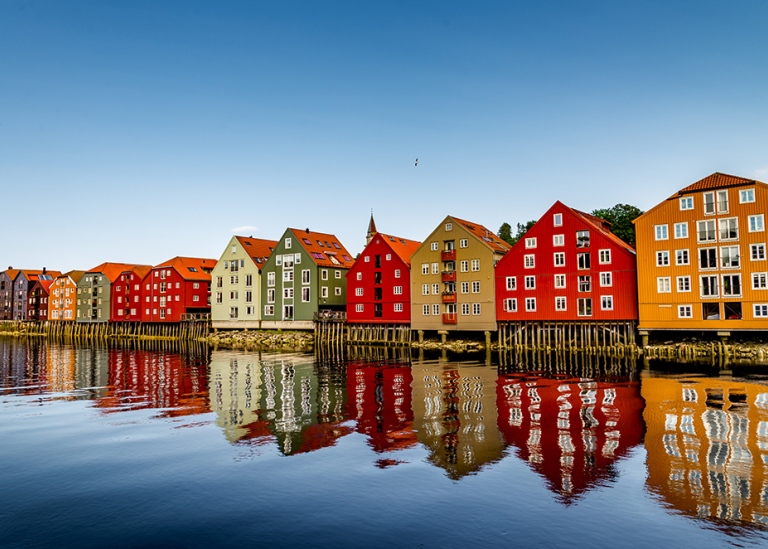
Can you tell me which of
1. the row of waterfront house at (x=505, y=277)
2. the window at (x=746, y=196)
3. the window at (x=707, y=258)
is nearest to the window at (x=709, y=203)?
the row of waterfront house at (x=505, y=277)

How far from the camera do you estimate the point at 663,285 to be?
48.7m

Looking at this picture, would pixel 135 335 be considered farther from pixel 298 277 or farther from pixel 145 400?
pixel 145 400

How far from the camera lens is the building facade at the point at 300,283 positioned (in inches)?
2975

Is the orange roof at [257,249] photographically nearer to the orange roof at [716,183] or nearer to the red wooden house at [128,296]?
the red wooden house at [128,296]

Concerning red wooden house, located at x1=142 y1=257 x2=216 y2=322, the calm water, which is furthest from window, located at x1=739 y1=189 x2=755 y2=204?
red wooden house, located at x1=142 y1=257 x2=216 y2=322

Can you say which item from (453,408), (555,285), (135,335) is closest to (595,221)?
(555,285)

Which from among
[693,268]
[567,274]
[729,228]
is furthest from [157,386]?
[729,228]

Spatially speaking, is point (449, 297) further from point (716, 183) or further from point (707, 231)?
point (716, 183)

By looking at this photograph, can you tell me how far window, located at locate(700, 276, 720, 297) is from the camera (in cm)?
4650

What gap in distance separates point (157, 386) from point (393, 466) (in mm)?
24077

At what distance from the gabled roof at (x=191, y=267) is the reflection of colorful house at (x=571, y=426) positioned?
238ft

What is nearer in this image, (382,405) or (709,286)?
(382,405)

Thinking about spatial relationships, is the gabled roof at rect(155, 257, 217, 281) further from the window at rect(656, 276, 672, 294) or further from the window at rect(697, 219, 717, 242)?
the window at rect(697, 219, 717, 242)

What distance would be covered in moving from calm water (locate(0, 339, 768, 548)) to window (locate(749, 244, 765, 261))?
57.8 ft
